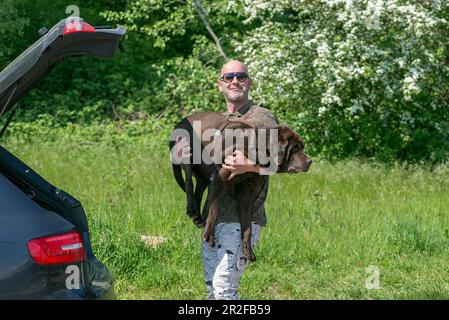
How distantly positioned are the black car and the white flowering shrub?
34.1 feet

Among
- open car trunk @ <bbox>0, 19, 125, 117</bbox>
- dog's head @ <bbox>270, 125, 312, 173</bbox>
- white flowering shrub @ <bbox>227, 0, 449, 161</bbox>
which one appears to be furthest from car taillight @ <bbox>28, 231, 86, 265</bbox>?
white flowering shrub @ <bbox>227, 0, 449, 161</bbox>

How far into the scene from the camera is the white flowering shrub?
48.2 feet

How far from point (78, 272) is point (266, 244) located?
4289 millimetres

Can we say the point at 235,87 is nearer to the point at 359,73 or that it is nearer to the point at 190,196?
the point at 190,196

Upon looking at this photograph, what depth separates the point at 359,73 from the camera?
14.8 meters

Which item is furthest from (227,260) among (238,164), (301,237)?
(301,237)

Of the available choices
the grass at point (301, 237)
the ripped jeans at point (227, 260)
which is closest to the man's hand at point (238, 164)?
the ripped jeans at point (227, 260)

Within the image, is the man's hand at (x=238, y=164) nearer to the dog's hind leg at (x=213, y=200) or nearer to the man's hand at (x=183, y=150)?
the dog's hind leg at (x=213, y=200)

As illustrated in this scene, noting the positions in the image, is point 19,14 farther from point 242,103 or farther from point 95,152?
point 242,103

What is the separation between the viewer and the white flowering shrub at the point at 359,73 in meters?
14.7

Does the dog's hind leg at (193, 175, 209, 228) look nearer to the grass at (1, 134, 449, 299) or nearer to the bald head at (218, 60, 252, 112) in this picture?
the bald head at (218, 60, 252, 112)

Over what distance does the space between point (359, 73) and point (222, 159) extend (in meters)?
10.0

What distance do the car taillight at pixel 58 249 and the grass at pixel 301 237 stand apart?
2.97 meters
